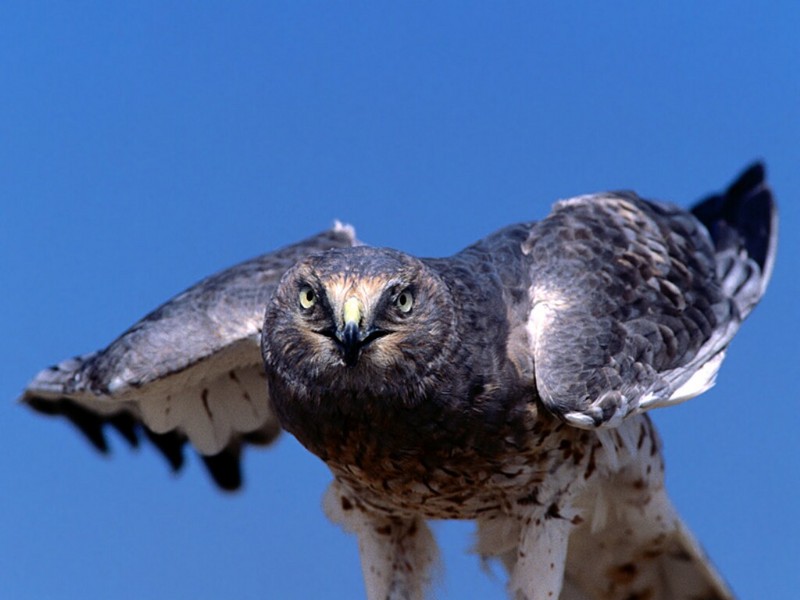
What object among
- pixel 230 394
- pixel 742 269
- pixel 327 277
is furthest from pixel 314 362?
pixel 742 269

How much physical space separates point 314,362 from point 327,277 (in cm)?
49

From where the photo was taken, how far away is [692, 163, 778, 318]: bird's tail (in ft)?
29.6

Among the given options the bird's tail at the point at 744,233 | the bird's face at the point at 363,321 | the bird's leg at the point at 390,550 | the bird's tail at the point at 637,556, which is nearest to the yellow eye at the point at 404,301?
the bird's face at the point at 363,321

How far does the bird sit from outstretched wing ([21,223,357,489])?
16 mm

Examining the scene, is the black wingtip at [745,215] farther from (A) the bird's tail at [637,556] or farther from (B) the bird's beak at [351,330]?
(B) the bird's beak at [351,330]

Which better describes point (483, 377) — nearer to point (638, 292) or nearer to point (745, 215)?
point (638, 292)

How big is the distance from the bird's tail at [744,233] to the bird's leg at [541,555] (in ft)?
6.86

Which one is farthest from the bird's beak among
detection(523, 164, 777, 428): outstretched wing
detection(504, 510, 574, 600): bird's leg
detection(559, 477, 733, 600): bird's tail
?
detection(559, 477, 733, 600): bird's tail

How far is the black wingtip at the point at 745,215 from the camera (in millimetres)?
9391

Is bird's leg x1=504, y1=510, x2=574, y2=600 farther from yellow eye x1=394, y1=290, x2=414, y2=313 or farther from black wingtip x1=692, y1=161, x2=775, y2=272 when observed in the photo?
black wingtip x1=692, y1=161, x2=775, y2=272

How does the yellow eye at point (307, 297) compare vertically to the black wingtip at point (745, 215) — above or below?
below

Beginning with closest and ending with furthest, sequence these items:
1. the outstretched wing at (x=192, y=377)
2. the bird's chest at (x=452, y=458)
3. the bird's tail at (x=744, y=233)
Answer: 1. the bird's chest at (x=452, y=458)
2. the outstretched wing at (x=192, y=377)
3. the bird's tail at (x=744, y=233)

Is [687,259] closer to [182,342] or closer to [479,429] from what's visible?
[479,429]

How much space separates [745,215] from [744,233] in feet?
0.51
